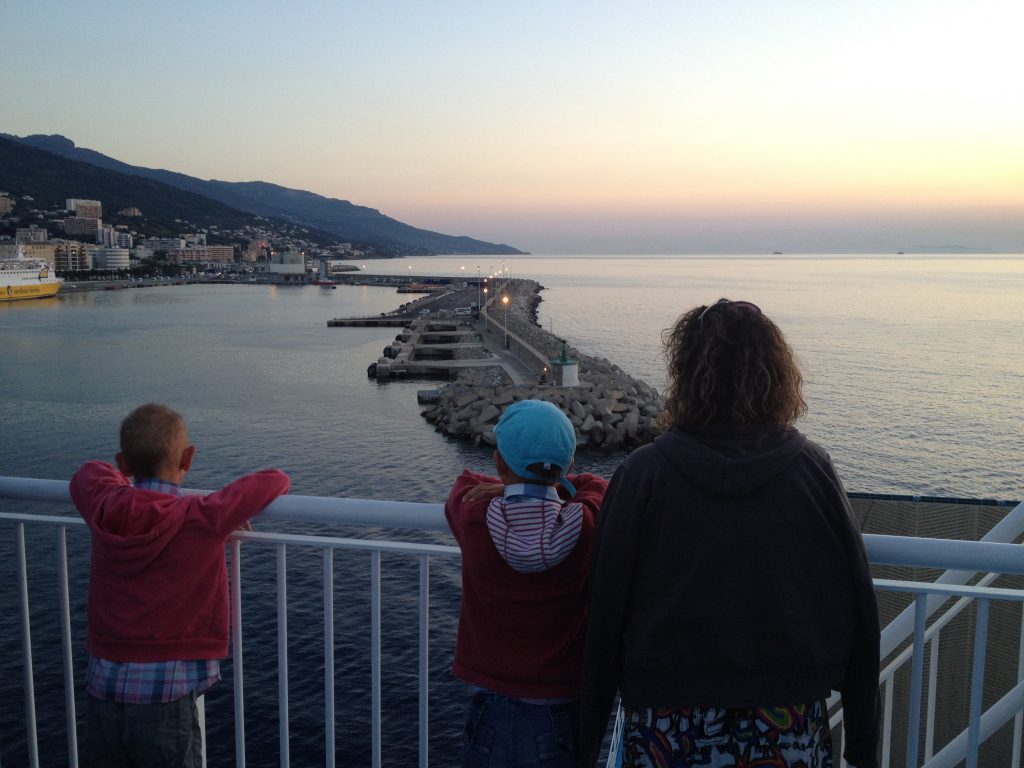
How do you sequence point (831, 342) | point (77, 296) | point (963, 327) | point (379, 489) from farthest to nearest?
1. point (77, 296)
2. point (963, 327)
3. point (831, 342)
4. point (379, 489)

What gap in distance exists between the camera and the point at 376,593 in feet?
6.72

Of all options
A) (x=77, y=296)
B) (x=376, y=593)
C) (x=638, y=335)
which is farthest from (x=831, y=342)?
(x=77, y=296)

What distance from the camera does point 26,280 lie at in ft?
307

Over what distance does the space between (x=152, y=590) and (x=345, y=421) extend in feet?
80.7

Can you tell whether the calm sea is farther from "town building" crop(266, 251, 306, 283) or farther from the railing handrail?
"town building" crop(266, 251, 306, 283)

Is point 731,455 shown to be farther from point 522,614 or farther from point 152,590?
point 152,590

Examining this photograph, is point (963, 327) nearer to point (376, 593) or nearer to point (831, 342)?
point (831, 342)

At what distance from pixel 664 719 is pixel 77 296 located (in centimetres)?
11308

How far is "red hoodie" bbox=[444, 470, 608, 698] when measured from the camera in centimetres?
170

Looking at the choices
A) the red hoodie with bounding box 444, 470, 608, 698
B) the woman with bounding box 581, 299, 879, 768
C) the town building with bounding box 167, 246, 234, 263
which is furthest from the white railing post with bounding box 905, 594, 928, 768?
the town building with bounding box 167, 246, 234, 263

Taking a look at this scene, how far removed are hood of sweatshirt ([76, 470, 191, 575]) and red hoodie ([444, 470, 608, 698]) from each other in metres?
0.66

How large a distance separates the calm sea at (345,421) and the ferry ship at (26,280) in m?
20.6

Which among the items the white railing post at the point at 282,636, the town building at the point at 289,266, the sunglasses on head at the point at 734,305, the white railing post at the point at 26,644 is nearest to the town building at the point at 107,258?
the town building at the point at 289,266

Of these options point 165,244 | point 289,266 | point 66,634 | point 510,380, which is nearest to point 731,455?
point 66,634
